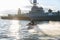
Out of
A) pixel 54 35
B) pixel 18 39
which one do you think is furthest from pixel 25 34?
pixel 54 35

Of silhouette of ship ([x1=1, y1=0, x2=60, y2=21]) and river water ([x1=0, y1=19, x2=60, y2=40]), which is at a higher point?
silhouette of ship ([x1=1, y1=0, x2=60, y2=21])

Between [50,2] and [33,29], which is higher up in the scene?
[50,2]

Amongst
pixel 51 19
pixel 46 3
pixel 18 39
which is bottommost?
pixel 18 39

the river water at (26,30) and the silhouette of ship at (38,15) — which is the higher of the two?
the silhouette of ship at (38,15)

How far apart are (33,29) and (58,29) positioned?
1.24ft

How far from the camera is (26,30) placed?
1.77 metres

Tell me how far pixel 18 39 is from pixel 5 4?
562 millimetres

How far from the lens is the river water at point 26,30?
1721mm

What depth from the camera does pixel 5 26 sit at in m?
1.73

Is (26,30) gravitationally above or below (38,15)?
below

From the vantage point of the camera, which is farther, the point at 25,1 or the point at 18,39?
the point at 25,1

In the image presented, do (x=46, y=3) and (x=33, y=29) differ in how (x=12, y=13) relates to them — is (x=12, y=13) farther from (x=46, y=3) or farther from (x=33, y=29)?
(x=46, y=3)

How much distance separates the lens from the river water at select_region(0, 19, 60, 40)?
5.65ft

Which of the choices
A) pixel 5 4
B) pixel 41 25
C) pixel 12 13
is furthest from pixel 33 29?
pixel 5 4
